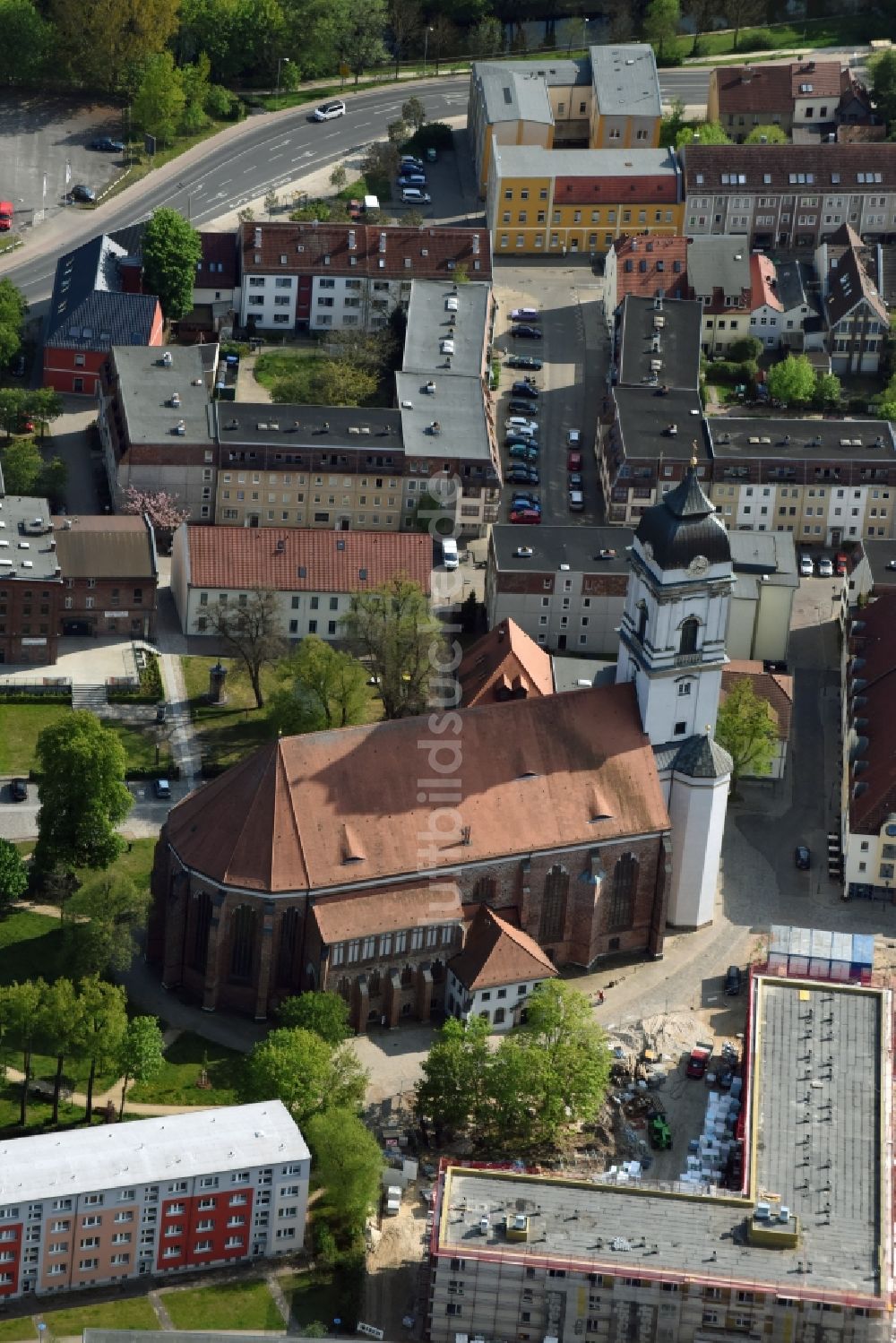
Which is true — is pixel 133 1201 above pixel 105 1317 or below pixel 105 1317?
above

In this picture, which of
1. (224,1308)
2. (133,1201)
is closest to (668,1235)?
(224,1308)

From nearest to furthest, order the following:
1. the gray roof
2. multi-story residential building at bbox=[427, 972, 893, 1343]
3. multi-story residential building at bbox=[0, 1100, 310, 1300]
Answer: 1. multi-story residential building at bbox=[427, 972, 893, 1343]
2. the gray roof
3. multi-story residential building at bbox=[0, 1100, 310, 1300]

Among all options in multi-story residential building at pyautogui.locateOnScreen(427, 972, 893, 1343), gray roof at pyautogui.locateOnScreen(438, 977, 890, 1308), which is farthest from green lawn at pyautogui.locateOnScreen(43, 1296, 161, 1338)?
gray roof at pyautogui.locateOnScreen(438, 977, 890, 1308)

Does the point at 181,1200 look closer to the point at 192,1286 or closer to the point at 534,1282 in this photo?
the point at 192,1286

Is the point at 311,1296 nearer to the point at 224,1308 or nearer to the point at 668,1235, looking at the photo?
the point at 224,1308

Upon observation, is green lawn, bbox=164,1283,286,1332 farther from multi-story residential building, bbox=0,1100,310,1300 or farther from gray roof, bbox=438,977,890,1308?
gray roof, bbox=438,977,890,1308

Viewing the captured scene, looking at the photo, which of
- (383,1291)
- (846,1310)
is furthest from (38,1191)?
(846,1310)

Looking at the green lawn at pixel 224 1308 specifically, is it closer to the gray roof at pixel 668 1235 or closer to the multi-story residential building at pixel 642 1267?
the multi-story residential building at pixel 642 1267
